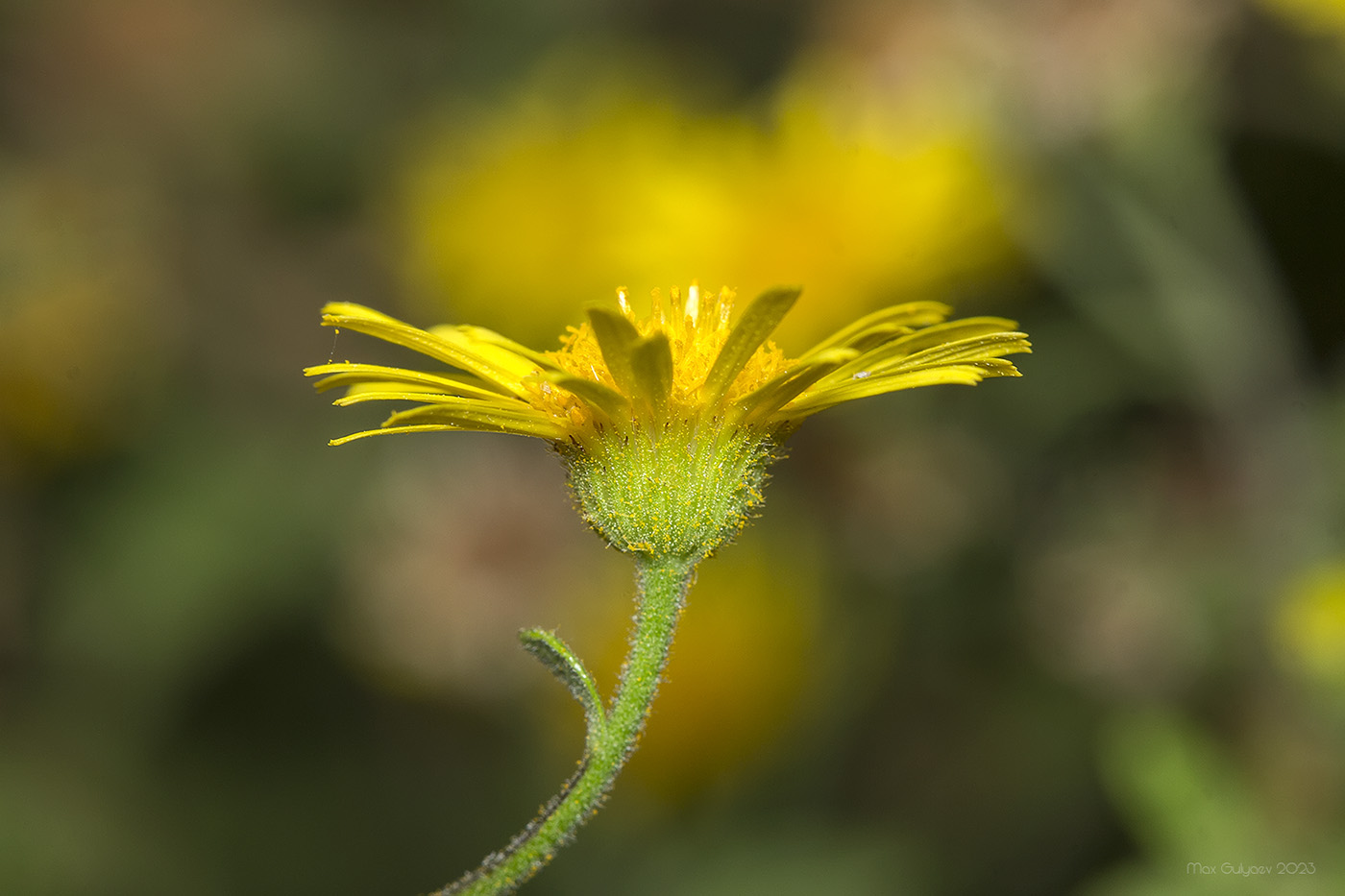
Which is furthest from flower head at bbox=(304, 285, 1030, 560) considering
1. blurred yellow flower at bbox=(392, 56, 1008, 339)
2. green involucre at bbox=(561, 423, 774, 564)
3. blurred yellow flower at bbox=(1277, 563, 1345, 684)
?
blurred yellow flower at bbox=(392, 56, 1008, 339)

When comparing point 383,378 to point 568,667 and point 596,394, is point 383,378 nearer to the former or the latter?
point 596,394

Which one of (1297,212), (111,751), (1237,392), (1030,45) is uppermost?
(1030,45)

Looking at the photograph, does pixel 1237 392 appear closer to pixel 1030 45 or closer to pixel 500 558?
pixel 1030 45

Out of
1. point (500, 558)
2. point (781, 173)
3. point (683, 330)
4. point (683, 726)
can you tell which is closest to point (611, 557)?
point (500, 558)

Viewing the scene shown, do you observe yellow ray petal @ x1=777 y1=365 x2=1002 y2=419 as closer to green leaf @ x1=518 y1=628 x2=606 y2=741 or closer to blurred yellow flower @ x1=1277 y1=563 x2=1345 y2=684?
green leaf @ x1=518 y1=628 x2=606 y2=741

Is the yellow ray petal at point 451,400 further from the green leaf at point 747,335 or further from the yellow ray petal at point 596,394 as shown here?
the green leaf at point 747,335

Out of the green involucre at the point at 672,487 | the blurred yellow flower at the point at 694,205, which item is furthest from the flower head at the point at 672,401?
the blurred yellow flower at the point at 694,205

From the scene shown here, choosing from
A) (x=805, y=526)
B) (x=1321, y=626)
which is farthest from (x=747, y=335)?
(x=805, y=526)
